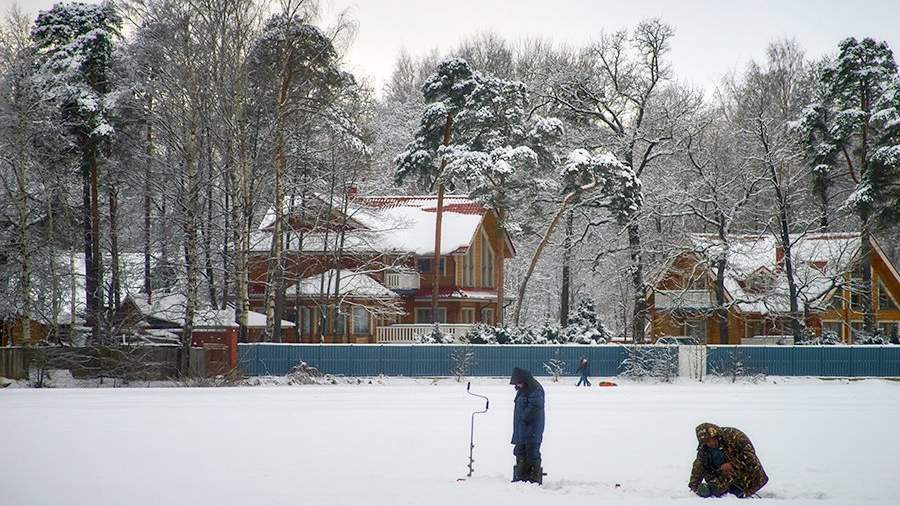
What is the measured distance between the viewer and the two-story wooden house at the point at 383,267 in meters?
48.3

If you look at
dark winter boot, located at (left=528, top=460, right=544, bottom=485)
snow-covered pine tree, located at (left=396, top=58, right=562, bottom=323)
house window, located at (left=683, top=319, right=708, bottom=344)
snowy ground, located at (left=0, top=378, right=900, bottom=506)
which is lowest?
snowy ground, located at (left=0, top=378, right=900, bottom=506)

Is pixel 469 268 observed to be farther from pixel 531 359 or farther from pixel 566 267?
pixel 531 359

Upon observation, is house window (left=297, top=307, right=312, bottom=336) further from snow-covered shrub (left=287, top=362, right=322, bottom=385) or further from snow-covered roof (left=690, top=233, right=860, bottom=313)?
snow-covered roof (left=690, top=233, right=860, bottom=313)

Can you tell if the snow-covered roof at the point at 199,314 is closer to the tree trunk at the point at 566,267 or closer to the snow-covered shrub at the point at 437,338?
the snow-covered shrub at the point at 437,338

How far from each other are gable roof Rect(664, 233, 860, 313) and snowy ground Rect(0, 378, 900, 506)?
53.0ft

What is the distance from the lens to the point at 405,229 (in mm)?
52625

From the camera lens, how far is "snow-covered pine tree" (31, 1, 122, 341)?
133 ft

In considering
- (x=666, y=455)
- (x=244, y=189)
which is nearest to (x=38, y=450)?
(x=666, y=455)

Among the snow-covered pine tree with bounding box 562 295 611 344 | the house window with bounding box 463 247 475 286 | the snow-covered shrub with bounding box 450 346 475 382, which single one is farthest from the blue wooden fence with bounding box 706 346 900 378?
the house window with bounding box 463 247 475 286

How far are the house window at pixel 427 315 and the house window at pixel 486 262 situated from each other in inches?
137

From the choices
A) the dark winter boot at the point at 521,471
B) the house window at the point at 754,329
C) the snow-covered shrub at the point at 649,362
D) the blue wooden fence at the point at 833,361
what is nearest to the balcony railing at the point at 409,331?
the snow-covered shrub at the point at 649,362

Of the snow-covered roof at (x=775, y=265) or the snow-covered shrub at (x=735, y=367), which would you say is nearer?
the snow-covered shrub at (x=735, y=367)

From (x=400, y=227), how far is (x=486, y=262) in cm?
669

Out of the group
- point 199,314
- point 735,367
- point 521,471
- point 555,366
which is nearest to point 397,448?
point 521,471
